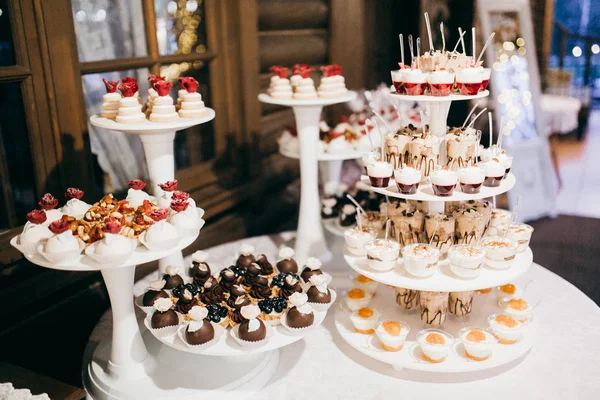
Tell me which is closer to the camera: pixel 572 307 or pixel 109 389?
pixel 109 389

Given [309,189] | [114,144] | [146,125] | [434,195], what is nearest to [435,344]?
[434,195]

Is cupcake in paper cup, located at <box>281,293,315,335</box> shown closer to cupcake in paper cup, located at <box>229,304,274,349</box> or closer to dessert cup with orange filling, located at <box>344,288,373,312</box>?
cupcake in paper cup, located at <box>229,304,274,349</box>

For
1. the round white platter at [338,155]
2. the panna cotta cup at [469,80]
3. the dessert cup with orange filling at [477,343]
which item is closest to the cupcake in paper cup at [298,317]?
the dessert cup with orange filling at [477,343]

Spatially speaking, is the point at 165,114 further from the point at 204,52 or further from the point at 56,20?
the point at 204,52

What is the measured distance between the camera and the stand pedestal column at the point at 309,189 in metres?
2.50

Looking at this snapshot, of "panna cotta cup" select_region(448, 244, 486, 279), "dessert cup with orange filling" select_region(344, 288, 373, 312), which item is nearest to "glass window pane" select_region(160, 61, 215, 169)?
"dessert cup with orange filling" select_region(344, 288, 373, 312)

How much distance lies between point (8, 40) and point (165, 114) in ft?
1.97

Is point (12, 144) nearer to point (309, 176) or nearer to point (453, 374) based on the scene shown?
point (309, 176)

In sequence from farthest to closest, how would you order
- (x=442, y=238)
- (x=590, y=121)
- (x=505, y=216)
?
(x=590, y=121)
(x=505, y=216)
(x=442, y=238)

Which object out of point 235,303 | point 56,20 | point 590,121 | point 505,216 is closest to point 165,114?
point 56,20

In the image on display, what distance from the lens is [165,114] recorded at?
1.85 metres

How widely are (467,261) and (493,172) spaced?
33 cm

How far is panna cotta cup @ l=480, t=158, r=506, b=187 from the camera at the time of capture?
6.20ft

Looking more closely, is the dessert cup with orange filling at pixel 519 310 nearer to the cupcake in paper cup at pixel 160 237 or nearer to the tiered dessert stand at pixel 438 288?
the tiered dessert stand at pixel 438 288
